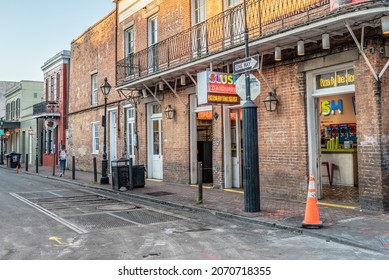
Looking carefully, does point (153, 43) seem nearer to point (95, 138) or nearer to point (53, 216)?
point (95, 138)


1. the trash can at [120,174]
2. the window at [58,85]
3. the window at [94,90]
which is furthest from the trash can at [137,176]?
the window at [58,85]

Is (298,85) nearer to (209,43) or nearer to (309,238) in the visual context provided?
(209,43)

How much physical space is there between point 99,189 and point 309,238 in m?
9.32

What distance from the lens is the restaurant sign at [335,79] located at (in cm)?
912

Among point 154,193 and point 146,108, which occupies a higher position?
point 146,108

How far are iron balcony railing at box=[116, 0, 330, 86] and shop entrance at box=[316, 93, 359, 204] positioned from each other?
3.21 meters

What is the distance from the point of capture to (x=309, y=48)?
Result: 966 centimetres

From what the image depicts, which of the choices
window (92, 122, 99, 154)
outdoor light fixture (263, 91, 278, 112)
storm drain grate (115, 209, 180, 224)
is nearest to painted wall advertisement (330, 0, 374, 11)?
outdoor light fixture (263, 91, 278, 112)

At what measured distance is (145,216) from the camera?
8773 mm

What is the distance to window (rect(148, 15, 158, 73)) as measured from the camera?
1539 centimetres

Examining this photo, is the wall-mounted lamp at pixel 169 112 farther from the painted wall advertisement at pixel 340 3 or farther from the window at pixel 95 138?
the window at pixel 95 138

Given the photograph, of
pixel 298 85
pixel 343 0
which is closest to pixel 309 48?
pixel 298 85

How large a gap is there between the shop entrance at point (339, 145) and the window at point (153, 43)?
664 centimetres

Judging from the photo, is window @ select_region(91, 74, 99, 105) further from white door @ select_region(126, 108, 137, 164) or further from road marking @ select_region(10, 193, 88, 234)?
road marking @ select_region(10, 193, 88, 234)
